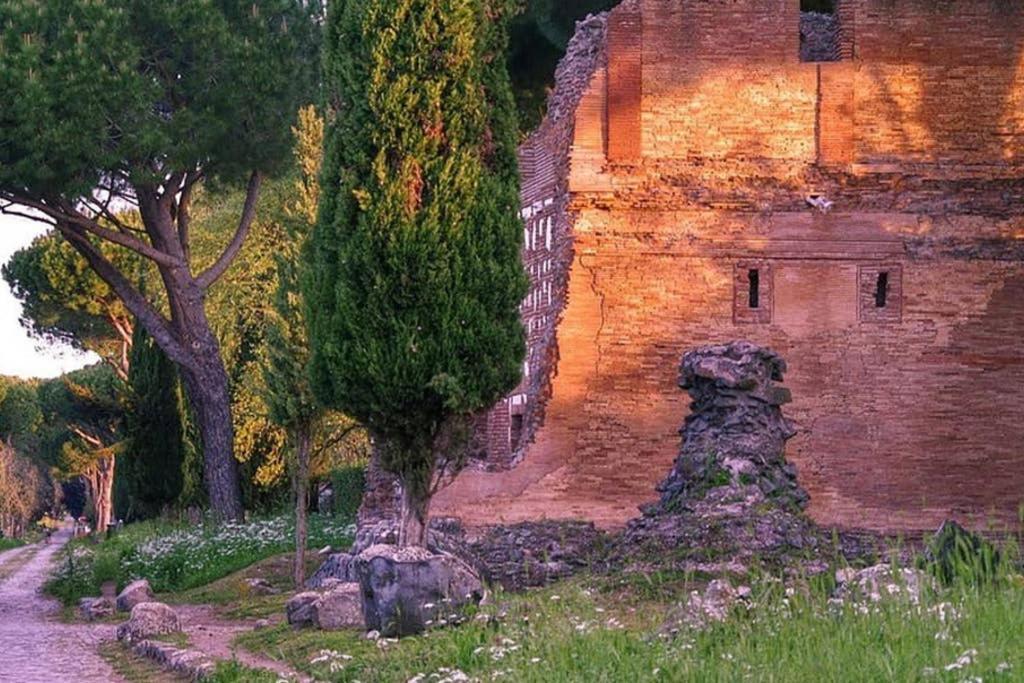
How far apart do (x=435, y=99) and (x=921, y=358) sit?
279 inches

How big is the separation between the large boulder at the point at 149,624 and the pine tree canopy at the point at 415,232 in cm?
247

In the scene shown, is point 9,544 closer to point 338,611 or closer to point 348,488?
point 348,488

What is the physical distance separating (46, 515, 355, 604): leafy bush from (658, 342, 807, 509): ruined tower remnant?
7868mm

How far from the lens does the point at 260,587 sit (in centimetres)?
1888

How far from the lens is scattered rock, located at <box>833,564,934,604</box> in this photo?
8.06 m

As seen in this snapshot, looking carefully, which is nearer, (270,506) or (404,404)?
(404,404)

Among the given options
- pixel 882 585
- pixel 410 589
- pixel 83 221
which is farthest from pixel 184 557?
pixel 882 585

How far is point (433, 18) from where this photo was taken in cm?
1504

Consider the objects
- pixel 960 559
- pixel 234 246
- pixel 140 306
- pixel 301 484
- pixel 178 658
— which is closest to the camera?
pixel 960 559

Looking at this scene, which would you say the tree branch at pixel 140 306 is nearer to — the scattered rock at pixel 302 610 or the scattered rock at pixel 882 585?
the scattered rock at pixel 302 610

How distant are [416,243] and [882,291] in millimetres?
6706

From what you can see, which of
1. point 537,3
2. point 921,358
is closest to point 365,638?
point 921,358

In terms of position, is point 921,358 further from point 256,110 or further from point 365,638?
point 256,110

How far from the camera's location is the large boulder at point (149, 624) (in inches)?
576
